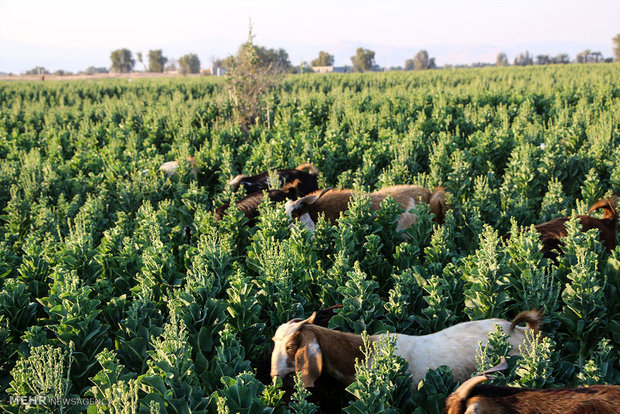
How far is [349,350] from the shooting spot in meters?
3.58

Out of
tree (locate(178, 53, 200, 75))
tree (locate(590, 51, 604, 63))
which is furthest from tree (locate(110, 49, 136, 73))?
tree (locate(590, 51, 604, 63))

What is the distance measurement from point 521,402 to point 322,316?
198 centimetres

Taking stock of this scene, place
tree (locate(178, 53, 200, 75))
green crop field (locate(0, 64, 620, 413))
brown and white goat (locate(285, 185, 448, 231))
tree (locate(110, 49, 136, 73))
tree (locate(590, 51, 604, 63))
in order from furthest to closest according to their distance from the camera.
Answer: tree (locate(178, 53, 200, 75)), tree (locate(110, 49, 136, 73)), tree (locate(590, 51, 604, 63)), brown and white goat (locate(285, 185, 448, 231)), green crop field (locate(0, 64, 620, 413))

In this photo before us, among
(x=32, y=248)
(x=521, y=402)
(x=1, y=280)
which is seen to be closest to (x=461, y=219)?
(x=521, y=402)

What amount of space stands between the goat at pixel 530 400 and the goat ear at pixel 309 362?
1018 millimetres

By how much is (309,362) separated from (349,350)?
35cm

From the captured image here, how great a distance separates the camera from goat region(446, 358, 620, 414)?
2.59 m

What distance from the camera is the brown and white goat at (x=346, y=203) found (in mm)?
6742

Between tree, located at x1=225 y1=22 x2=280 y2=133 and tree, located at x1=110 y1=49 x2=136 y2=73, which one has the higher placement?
tree, located at x1=110 y1=49 x2=136 y2=73

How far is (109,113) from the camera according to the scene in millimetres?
19469

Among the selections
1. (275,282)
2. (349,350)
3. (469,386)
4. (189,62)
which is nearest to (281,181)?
(275,282)

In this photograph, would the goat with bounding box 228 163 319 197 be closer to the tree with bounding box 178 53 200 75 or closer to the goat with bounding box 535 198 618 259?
the goat with bounding box 535 198 618 259

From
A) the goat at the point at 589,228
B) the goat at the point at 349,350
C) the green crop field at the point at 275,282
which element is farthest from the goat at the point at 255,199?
the goat at the point at 349,350

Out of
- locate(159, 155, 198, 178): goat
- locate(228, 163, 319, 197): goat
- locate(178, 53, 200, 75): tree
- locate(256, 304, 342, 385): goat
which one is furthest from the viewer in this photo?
locate(178, 53, 200, 75): tree
